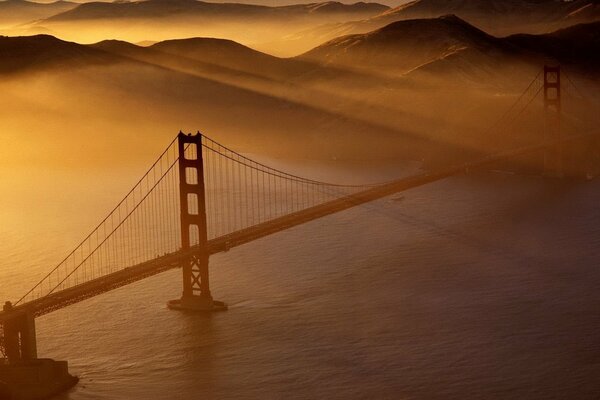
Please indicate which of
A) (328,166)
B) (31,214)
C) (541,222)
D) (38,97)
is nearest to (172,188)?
(31,214)

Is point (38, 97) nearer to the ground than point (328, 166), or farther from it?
farther from it

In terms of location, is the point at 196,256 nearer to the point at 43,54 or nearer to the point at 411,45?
the point at 411,45

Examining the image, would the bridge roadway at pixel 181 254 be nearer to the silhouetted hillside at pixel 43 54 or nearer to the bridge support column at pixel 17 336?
the bridge support column at pixel 17 336

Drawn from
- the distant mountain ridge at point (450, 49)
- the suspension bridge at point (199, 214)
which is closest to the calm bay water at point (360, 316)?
the suspension bridge at point (199, 214)

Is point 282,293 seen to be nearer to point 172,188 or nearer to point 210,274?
point 210,274

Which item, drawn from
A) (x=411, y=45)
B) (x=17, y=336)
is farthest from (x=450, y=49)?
(x=17, y=336)

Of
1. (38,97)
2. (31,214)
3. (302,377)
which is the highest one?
(38,97)
